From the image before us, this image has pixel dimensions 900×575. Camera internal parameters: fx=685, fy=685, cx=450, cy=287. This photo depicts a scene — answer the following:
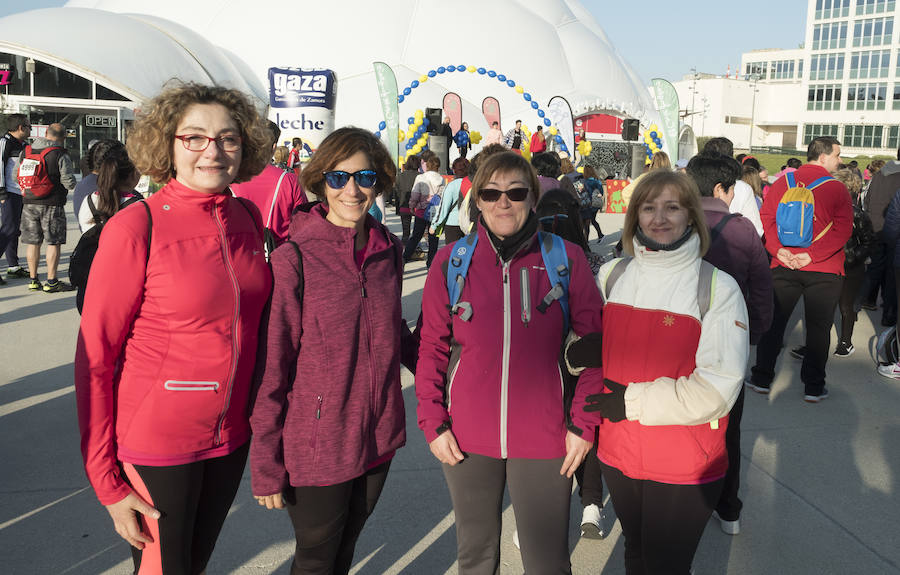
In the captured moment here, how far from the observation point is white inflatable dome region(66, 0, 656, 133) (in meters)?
37.0

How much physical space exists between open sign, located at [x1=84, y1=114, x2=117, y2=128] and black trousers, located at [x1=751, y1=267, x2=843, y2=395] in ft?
103

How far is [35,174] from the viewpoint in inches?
345

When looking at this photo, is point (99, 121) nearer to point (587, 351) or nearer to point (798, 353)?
point (798, 353)

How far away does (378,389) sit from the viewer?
2.31 metres

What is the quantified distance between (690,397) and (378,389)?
3.39 ft

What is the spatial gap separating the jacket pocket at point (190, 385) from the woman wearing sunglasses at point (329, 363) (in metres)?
0.16

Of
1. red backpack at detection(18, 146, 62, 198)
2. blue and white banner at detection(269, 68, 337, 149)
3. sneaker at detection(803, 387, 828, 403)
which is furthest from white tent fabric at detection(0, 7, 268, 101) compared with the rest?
sneaker at detection(803, 387, 828, 403)

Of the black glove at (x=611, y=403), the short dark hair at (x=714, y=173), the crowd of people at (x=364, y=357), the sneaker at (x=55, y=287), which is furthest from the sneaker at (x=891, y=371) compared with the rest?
the sneaker at (x=55, y=287)

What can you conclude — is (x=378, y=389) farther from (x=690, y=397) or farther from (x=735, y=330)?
(x=735, y=330)

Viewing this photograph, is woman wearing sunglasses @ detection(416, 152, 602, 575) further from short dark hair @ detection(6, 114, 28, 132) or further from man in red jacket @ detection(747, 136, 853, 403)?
short dark hair @ detection(6, 114, 28, 132)

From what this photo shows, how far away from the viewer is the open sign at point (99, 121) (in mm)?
30397

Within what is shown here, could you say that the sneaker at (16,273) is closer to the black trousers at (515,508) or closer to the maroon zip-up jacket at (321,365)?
the maroon zip-up jacket at (321,365)

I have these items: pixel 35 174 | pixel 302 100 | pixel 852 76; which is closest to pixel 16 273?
pixel 35 174

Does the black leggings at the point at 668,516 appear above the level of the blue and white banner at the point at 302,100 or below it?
below
